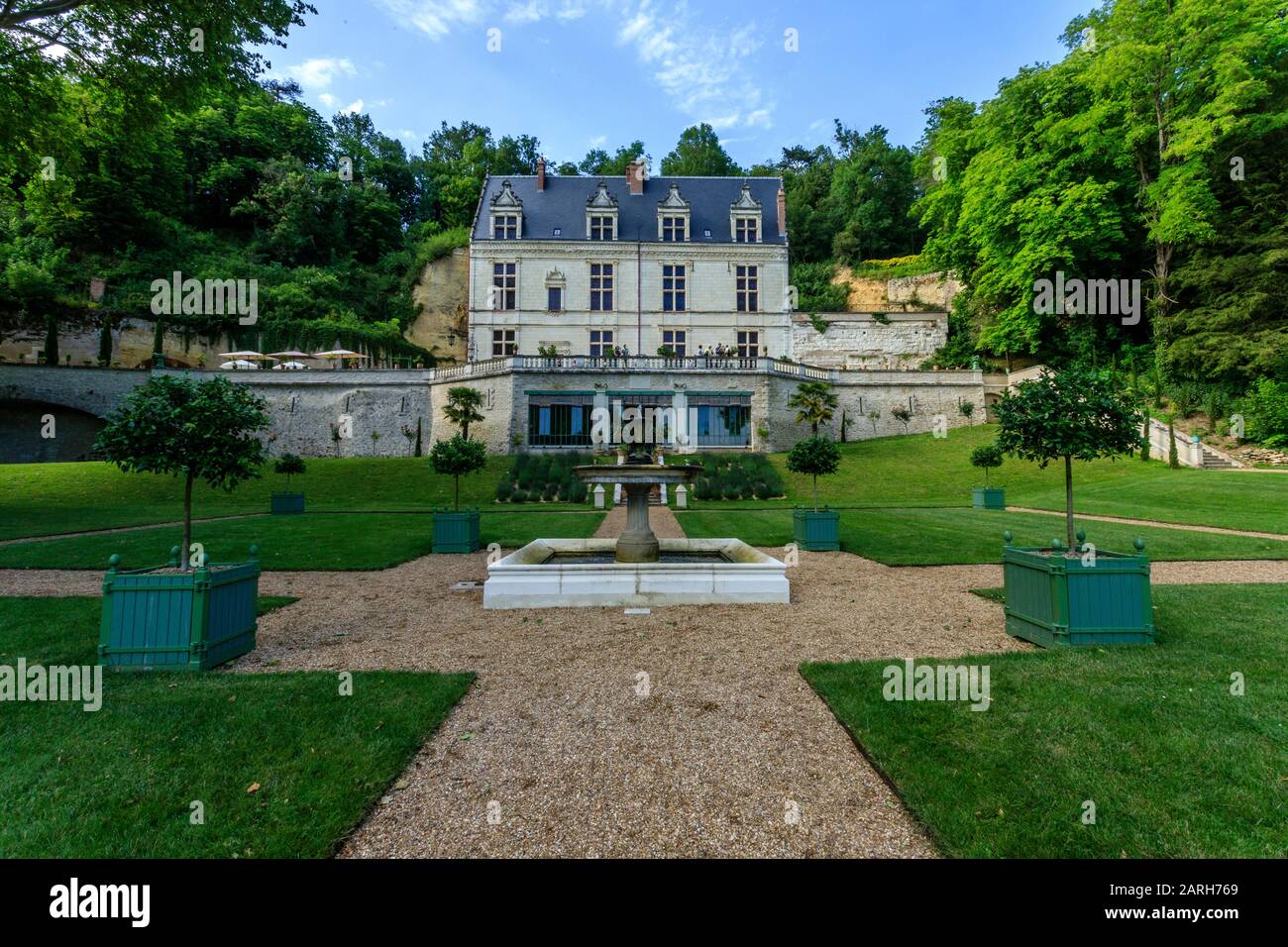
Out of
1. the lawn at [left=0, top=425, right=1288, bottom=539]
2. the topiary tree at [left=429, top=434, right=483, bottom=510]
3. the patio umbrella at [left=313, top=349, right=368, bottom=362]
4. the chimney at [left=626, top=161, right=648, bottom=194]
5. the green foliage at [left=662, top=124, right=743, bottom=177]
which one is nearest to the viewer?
the topiary tree at [left=429, top=434, right=483, bottom=510]

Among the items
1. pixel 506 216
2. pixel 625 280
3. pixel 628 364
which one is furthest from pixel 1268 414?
pixel 506 216

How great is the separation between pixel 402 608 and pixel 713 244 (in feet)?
113

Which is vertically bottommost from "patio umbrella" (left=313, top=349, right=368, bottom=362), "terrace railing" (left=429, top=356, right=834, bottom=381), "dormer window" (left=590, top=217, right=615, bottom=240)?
"terrace railing" (left=429, top=356, right=834, bottom=381)

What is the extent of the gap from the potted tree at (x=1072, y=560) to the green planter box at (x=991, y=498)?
13905 mm

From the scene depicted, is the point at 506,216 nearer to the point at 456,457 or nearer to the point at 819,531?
the point at 456,457

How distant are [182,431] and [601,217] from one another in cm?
3588

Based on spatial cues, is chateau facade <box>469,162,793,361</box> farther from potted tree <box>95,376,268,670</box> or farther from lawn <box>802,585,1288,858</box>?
lawn <box>802,585,1288,858</box>

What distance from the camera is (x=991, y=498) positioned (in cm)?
1956

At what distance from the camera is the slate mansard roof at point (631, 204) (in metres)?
37.5

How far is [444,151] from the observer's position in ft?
200

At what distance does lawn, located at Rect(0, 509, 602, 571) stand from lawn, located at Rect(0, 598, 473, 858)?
251 inches

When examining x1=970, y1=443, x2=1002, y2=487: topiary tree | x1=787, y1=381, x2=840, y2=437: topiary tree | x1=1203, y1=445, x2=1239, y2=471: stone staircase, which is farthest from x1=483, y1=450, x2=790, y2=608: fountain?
x1=1203, y1=445, x2=1239, y2=471: stone staircase

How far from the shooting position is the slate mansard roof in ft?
123
